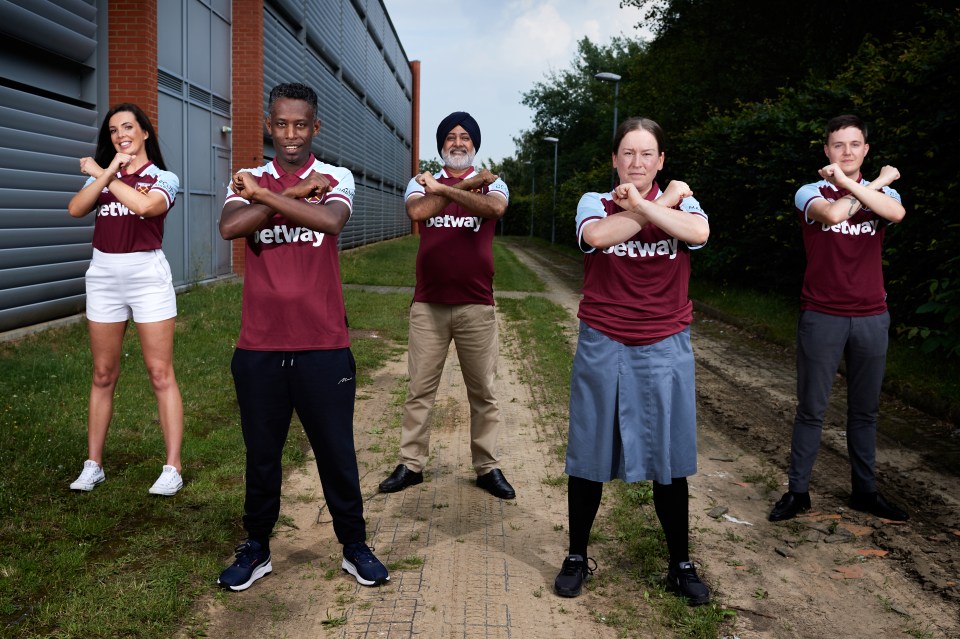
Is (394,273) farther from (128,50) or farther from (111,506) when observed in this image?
(111,506)

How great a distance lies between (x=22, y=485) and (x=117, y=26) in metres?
8.97

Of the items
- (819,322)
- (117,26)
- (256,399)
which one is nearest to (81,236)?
(117,26)

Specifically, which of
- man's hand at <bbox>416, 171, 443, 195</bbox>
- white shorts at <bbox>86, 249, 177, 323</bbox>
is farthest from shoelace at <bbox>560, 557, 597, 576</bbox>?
white shorts at <bbox>86, 249, 177, 323</bbox>

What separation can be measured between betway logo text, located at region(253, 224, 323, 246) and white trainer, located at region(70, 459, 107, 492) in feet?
7.11

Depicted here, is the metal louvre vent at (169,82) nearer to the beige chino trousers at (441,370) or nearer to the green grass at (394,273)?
the green grass at (394,273)

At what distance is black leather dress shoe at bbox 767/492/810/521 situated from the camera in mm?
4781

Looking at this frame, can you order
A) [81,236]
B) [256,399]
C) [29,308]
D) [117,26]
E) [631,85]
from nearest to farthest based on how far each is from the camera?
[256,399], [29,308], [81,236], [117,26], [631,85]

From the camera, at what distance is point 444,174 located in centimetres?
497

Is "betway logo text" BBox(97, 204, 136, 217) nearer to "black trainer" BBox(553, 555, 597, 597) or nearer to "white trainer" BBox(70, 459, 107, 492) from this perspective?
"white trainer" BBox(70, 459, 107, 492)

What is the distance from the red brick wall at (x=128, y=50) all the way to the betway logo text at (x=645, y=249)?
1008cm

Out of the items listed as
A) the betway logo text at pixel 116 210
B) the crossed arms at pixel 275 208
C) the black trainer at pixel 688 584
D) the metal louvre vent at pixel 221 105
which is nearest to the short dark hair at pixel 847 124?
the black trainer at pixel 688 584

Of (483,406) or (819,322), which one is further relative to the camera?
(483,406)

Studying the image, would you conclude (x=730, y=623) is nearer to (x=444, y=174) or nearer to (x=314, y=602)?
(x=314, y=602)

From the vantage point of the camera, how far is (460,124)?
484 centimetres
